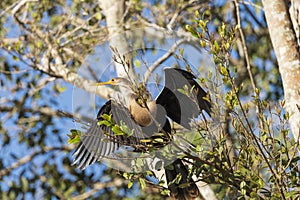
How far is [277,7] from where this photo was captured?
9.75 ft

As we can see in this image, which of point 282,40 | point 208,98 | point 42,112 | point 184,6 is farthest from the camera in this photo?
point 42,112

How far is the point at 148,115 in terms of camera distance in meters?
2.38

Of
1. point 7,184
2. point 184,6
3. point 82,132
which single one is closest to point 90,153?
point 82,132

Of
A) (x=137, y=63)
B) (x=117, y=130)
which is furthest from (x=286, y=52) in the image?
(x=117, y=130)

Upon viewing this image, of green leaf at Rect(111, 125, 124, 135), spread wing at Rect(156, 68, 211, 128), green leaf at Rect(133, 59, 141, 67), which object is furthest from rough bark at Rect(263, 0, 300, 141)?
green leaf at Rect(111, 125, 124, 135)

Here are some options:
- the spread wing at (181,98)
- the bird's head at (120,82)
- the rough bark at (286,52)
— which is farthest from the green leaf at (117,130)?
Result: the rough bark at (286,52)

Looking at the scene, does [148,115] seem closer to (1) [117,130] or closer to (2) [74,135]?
(1) [117,130]

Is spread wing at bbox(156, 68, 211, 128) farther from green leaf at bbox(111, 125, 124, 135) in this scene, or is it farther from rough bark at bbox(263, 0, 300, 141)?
rough bark at bbox(263, 0, 300, 141)

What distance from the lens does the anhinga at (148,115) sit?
2.35 meters

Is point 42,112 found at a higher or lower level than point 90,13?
lower

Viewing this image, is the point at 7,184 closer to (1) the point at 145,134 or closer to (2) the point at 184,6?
(2) the point at 184,6

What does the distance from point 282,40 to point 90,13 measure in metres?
2.95

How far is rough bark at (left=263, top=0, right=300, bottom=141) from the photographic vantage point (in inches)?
107

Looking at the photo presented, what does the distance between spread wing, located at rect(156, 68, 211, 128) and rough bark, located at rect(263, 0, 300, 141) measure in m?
Result: 0.41
